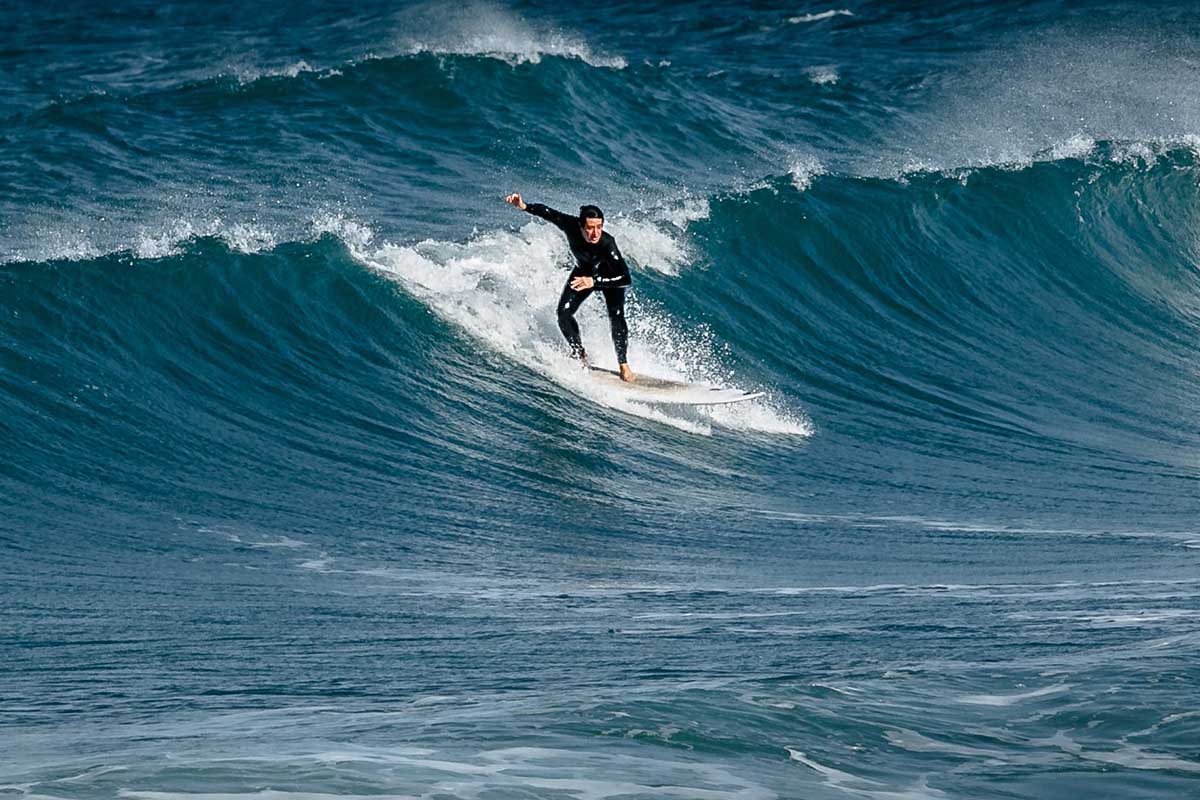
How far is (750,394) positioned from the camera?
13492 millimetres

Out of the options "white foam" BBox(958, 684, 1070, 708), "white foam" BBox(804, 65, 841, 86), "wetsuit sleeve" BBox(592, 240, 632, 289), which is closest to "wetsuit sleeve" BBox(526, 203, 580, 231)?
"wetsuit sleeve" BBox(592, 240, 632, 289)

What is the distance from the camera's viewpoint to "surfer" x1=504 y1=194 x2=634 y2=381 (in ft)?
41.1

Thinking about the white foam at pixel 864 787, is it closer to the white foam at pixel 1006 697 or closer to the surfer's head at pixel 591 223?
the white foam at pixel 1006 697

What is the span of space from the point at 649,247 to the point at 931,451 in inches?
186

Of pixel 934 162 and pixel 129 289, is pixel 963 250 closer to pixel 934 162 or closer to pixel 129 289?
pixel 934 162

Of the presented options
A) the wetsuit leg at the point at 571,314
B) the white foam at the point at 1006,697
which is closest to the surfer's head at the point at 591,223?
the wetsuit leg at the point at 571,314

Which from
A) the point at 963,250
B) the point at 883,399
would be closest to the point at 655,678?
the point at 883,399

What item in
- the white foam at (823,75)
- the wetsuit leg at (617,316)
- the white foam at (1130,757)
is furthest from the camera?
the white foam at (823,75)

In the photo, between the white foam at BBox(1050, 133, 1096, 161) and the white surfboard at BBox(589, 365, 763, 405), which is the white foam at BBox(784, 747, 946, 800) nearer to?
the white surfboard at BBox(589, 365, 763, 405)

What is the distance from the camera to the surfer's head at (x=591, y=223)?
1247 cm

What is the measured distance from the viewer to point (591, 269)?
12766 mm

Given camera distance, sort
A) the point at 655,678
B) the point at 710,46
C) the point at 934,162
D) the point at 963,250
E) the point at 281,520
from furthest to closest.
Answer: the point at 710,46 → the point at 934,162 → the point at 963,250 → the point at 281,520 → the point at 655,678

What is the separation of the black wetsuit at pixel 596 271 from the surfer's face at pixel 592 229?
1.3 inches

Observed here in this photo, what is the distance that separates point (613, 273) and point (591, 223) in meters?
0.50
